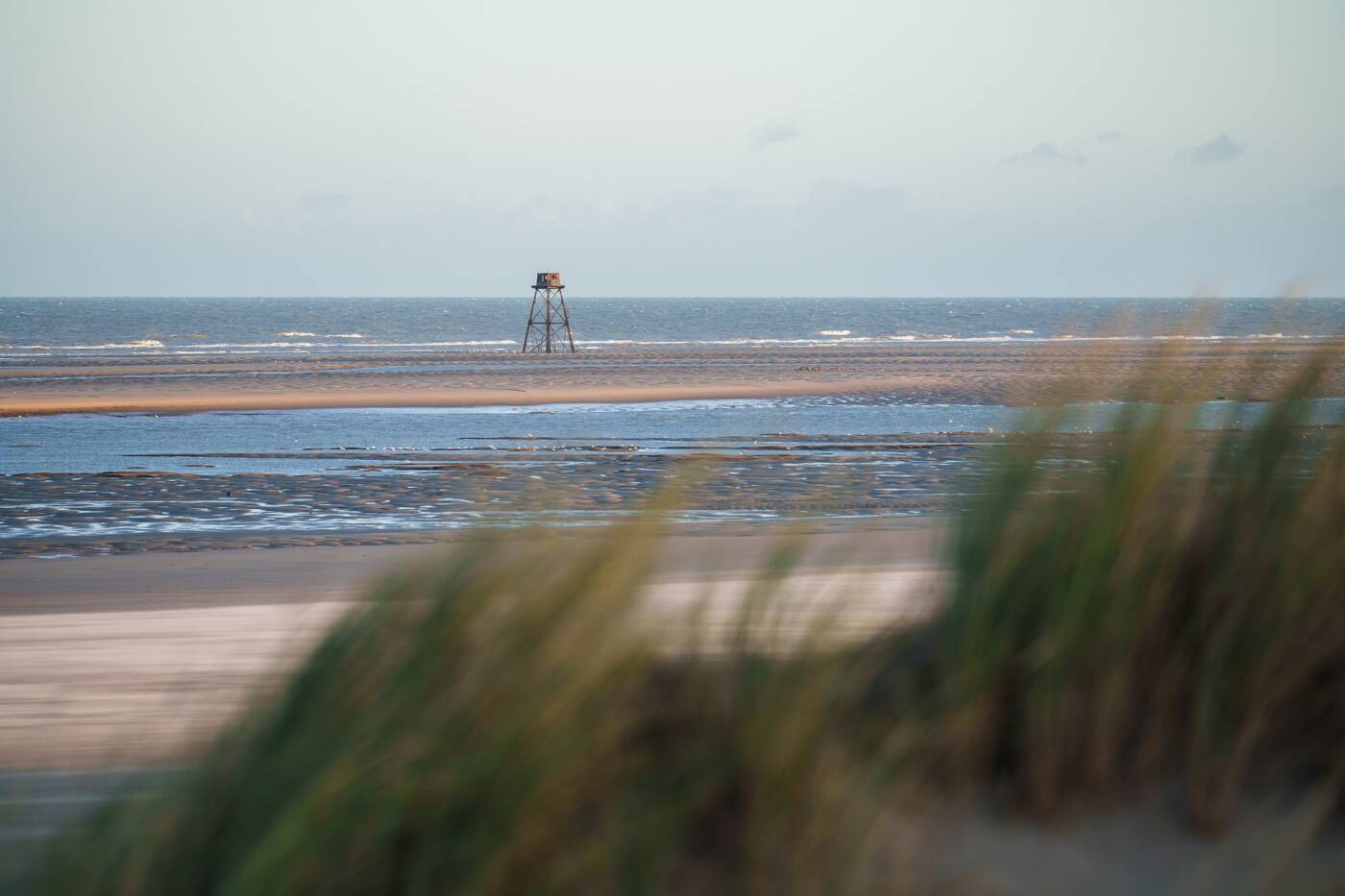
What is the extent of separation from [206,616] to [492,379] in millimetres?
A: 22958

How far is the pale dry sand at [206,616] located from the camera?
10.00 feet

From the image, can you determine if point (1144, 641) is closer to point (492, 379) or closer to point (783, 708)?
point (783, 708)

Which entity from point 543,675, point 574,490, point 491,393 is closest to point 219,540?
point 574,490

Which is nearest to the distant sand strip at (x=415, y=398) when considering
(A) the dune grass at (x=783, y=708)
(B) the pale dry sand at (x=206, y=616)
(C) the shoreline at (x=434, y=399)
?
(C) the shoreline at (x=434, y=399)

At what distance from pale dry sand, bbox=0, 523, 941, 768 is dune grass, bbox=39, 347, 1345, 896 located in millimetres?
199

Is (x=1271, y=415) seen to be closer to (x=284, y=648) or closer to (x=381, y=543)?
(x=284, y=648)

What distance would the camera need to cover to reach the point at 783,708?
2629mm

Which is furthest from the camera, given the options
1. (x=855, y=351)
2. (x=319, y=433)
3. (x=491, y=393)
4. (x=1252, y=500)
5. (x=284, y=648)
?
(x=855, y=351)

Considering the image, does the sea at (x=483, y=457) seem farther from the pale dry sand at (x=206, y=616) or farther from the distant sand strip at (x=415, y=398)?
the distant sand strip at (x=415, y=398)

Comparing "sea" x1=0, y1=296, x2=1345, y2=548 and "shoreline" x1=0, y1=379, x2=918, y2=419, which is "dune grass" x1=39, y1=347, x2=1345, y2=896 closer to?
"sea" x1=0, y1=296, x2=1345, y2=548

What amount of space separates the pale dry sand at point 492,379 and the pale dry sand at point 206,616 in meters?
10.4

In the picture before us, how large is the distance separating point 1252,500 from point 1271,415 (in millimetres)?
361

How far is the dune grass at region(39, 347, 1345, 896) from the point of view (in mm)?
2262

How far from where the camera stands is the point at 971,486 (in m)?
3.48
